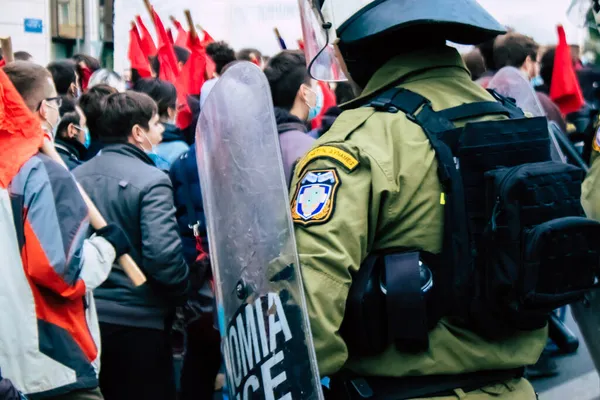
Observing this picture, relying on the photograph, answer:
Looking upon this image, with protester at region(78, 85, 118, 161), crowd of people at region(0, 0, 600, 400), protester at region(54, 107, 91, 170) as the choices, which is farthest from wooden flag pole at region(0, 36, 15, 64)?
protester at region(78, 85, 118, 161)

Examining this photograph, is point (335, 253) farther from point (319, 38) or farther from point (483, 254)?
point (319, 38)

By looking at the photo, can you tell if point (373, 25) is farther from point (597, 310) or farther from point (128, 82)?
point (128, 82)

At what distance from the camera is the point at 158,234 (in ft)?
12.5

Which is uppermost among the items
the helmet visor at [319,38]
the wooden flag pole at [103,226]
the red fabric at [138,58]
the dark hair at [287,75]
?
the helmet visor at [319,38]

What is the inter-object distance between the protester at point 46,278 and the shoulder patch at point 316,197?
129cm

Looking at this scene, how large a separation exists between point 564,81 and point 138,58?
4117mm

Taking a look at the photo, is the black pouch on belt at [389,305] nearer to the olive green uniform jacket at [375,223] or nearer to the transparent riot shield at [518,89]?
the olive green uniform jacket at [375,223]

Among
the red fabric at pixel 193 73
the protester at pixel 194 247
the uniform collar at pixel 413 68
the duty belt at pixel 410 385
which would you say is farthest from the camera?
the red fabric at pixel 193 73

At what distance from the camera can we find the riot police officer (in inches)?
78.3

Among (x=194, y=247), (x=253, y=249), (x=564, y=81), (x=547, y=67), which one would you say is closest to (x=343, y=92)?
(x=194, y=247)

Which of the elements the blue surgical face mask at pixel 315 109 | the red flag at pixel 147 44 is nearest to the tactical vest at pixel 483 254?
the blue surgical face mask at pixel 315 109

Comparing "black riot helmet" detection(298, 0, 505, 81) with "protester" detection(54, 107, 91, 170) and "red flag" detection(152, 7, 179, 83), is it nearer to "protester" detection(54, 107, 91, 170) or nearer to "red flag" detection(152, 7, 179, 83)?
"protester" detection(54, 107, 91, 170)

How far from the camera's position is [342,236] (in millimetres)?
1983

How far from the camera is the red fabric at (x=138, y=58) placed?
28.5 feet
